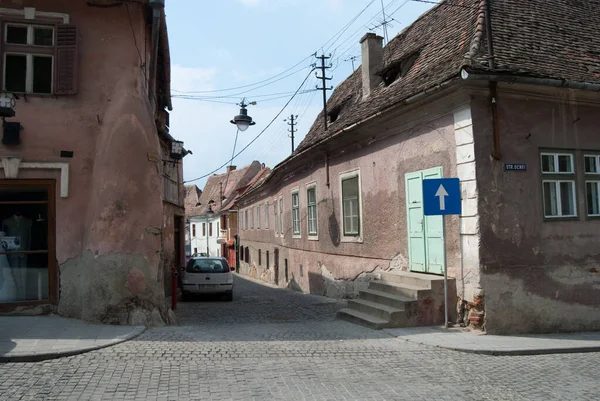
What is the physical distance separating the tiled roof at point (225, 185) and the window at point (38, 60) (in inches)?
1542

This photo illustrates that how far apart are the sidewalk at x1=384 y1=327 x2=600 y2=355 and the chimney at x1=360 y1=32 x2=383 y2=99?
820 centimetres

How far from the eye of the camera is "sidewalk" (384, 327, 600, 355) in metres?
7.75

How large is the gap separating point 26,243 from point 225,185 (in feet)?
159

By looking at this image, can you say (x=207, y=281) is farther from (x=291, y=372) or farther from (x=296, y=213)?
(x=291, y=372)

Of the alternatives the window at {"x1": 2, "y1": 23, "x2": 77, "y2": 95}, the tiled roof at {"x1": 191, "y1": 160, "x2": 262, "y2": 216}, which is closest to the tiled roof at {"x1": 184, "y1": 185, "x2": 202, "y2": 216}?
the tiled roof at {"x1": 191, "y1": 160, "x2": 262, "y2": 216}

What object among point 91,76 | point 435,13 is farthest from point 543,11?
point 91,76

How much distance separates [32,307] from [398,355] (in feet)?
22.0

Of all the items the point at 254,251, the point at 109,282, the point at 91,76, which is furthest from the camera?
the point at 254,251

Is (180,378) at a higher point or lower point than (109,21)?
lower

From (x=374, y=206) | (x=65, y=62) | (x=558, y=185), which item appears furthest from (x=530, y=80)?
(x=65, y=62)

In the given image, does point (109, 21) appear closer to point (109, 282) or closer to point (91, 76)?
point (91, 76)

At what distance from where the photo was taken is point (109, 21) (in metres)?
9.95

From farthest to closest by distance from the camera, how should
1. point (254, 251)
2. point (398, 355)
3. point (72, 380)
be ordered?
point (254, 251) < point (398, 355) < point (72, 380)

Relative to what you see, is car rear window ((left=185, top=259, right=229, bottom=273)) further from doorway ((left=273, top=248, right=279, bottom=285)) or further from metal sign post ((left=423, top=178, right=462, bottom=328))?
metal sign post ((left=423, top=178, right=462, bottom=328))
